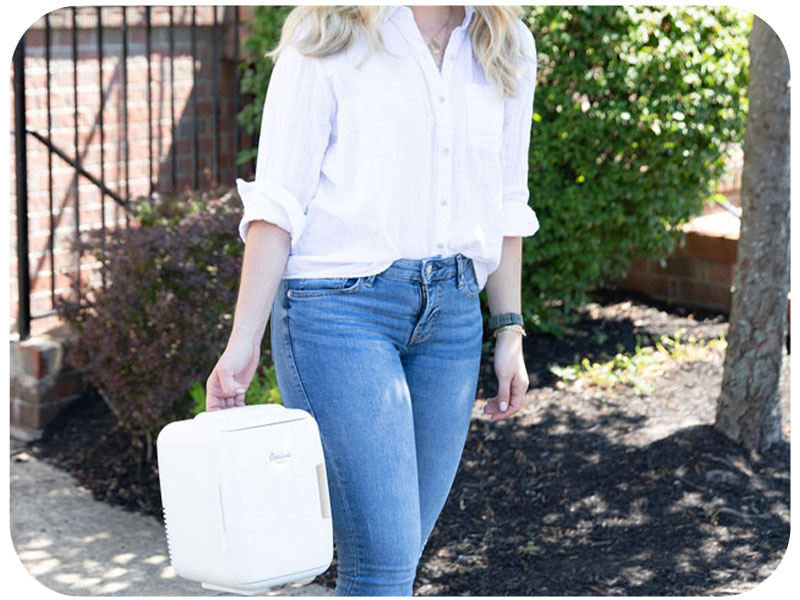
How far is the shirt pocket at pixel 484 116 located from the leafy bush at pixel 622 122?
Result: 272 centimetres

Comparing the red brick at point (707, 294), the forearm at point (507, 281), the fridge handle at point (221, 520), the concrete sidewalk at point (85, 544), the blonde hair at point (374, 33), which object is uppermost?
the blonde hair at point (374, 33)

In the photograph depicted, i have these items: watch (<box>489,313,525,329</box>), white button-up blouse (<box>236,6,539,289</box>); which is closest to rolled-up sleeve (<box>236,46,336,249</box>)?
white button-up blouse (<box>236,6,539,289</box>)

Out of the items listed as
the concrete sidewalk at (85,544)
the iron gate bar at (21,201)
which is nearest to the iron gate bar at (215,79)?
the iron gate bar at (21,201)

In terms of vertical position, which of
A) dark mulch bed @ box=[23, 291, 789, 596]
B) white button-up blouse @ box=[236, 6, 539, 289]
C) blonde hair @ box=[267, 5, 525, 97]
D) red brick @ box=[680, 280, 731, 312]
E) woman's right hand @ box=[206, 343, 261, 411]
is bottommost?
dark mulch bed @ box=[23, 291, 789, 596]

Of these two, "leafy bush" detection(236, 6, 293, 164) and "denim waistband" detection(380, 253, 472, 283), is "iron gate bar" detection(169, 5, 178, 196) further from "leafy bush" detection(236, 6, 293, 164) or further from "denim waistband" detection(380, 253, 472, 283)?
"denim waistband" detection(380, 253, 472, 283)

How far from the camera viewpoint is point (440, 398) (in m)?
2.47

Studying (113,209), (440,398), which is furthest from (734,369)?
(113,209)

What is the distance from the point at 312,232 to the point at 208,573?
2.33ft

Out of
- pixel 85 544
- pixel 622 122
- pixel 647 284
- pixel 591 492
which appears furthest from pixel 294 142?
pixel 647 284

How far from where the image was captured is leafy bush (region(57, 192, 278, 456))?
4312mm

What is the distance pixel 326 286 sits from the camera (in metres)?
2.31

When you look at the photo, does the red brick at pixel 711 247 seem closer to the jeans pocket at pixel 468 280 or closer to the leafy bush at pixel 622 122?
the leafy bush at pixel 622 122

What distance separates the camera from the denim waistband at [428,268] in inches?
92.7

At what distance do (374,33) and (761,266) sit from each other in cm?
251
